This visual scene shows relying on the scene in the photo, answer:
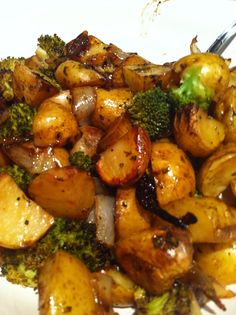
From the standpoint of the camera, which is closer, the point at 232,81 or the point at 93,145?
the point at 93,145

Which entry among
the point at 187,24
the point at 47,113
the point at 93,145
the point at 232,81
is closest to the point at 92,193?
the point at 93,145

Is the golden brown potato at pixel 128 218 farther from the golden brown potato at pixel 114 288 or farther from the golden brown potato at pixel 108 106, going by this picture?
the golden brown potato at pixel 108 106

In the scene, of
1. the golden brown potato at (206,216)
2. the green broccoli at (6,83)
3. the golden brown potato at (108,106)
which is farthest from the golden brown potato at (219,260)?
the green broccoli at (6,83)

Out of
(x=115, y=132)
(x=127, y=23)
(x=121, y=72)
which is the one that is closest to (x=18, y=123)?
(x=115, y=132)

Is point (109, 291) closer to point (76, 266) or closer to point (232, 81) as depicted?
point (76, 266)

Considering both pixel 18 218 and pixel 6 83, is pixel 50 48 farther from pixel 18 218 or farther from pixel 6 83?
pixel 18 218

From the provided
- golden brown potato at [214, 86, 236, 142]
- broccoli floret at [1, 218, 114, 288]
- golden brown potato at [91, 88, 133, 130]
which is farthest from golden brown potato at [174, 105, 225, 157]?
broccoli floret at [1, 218, 114, 288]
